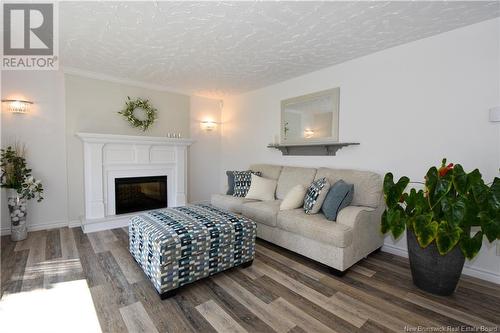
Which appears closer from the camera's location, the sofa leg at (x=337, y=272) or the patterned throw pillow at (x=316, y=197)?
the sofa leg at (x=337, y=272)

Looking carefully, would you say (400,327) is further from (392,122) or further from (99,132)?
(99,132)

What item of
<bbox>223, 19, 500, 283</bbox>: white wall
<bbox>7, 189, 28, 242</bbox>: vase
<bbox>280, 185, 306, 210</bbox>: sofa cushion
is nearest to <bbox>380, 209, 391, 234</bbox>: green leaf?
<bbox>223, 19, 500, 283</bbox>: white wall

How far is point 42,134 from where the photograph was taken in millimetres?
3365

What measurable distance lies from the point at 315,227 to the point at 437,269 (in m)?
1.03

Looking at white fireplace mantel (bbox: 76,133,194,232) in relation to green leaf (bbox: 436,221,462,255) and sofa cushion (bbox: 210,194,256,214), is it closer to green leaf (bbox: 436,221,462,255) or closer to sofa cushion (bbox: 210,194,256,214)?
sofa cushion (bbox: 210,194,256,214)

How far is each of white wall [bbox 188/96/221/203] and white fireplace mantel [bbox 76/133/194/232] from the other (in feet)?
1.67

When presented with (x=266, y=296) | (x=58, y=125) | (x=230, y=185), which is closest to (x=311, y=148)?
(x=230, y=185)

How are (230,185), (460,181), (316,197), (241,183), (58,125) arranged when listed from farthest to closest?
(230,185) → (241,183) → (58,125) → (316,197) → (460,181)

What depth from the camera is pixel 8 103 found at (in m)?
3.10

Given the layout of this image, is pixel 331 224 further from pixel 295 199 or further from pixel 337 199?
pixel 295 199

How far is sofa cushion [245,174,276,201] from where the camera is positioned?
3.54m

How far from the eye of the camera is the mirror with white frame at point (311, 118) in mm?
3316

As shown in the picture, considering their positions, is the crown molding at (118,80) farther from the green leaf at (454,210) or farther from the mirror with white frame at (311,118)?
the green leaf at (454,210)

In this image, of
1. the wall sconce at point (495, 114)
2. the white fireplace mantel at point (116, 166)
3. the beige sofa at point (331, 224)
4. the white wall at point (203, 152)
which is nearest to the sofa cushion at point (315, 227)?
the beige sofa at point (331, 224)
